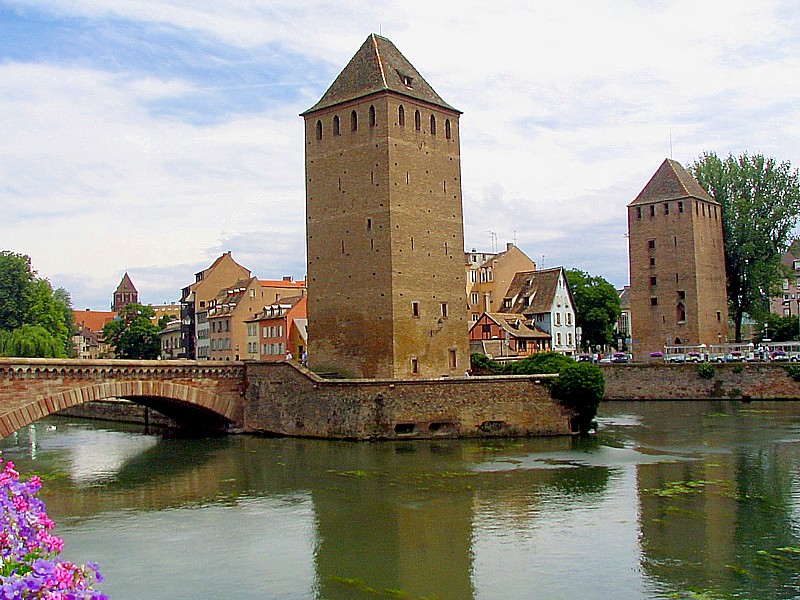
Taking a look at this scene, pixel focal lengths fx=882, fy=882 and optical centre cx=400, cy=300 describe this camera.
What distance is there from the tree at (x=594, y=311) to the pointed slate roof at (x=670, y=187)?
29.0ft

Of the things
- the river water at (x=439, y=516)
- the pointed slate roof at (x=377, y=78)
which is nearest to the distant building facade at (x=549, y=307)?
the pointed slate roof at (x=377, y=78)

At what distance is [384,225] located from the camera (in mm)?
32812

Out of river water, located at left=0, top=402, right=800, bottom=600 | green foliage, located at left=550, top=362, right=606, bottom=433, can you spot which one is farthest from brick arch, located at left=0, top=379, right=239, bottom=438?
green foliage, located at left=550, top=362, right=606, bottom=433

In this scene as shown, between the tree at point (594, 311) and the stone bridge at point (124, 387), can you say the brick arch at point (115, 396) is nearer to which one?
the stone bridge at point (124, 387)

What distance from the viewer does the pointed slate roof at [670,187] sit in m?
52.6

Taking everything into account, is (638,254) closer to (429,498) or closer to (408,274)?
(408,274)

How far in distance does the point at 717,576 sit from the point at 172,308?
10997 cm

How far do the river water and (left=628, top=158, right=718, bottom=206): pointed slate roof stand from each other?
25.9 metres

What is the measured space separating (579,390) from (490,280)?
33104 millimetres

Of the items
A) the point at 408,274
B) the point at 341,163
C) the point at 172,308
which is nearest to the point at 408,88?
the point at 341,163

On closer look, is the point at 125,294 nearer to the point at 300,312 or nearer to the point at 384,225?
the point at 300,312

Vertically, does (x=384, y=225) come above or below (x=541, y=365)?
above

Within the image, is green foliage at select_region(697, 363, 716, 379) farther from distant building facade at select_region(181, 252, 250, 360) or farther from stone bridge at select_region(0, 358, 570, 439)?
distant building facade at select_region(181, 252, 250, 360)

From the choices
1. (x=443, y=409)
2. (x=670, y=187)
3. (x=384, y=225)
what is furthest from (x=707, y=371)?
(x=443, y=409)
